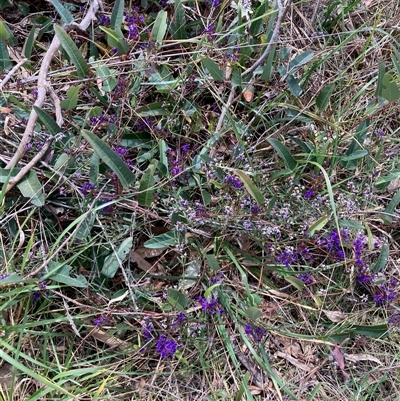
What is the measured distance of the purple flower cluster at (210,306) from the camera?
139 centimetres

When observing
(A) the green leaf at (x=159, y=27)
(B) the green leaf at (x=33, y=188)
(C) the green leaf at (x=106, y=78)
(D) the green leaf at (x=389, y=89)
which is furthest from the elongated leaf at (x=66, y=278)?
(D) the green leaf at (x=389, y=89)

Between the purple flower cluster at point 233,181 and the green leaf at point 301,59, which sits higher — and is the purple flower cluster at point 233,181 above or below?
below

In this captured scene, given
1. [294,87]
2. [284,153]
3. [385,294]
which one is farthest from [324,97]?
[385,294]

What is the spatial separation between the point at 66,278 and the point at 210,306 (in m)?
0.41

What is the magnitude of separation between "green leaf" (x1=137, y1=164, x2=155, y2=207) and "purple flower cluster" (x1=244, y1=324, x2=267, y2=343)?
0.46 metres

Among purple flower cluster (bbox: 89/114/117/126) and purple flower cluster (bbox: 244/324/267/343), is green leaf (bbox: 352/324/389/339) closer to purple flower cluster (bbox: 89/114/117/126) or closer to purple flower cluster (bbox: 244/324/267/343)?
purple flower cluster (bbox: 244/324/267/343)

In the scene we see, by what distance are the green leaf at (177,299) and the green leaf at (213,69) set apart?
66cm

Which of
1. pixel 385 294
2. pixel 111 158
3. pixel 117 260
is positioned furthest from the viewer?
pixel 385 294

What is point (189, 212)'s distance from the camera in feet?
4.59

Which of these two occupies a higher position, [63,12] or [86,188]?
[63,12]

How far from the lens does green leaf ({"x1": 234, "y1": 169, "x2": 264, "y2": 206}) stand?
4.38 ft

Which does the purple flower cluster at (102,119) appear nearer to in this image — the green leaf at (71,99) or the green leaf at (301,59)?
the green leaf at (71,99)

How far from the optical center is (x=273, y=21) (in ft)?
5.13

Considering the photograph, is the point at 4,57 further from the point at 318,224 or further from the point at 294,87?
the point at 318,224
